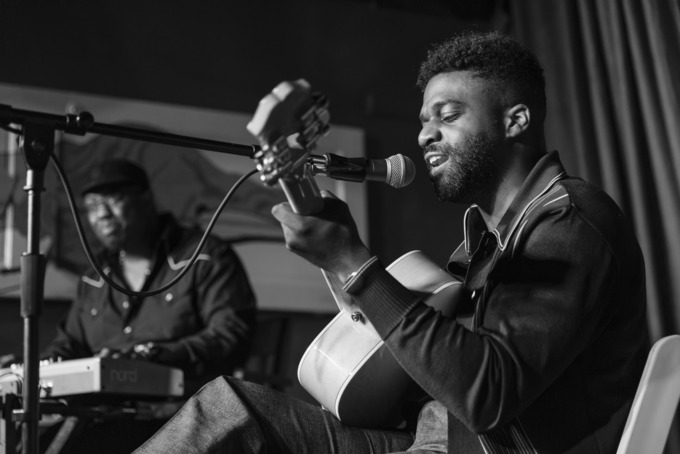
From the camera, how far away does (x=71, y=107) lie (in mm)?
3654

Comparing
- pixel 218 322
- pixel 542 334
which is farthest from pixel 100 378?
pixel 542 334

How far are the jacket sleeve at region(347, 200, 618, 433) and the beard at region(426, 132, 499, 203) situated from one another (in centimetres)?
29

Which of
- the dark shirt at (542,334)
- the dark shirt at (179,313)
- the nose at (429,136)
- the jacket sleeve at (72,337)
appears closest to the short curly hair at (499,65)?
the nose at (429,136)

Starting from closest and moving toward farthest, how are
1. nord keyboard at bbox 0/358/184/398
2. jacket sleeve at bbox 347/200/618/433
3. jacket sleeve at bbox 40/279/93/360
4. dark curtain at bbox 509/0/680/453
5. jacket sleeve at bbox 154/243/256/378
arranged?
1. jacket sleeve at bbox 347/200/618/433
2. nord keyboard at bbox 0/358/184/398
3. jacket sleeve at bbox 154/243/256/378
4. dark curtain at bbox 509/0/680/453
5. jacket sleeve at bbox 40/279/93/360

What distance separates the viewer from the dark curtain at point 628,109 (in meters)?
2.93

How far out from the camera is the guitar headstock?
1.09 m

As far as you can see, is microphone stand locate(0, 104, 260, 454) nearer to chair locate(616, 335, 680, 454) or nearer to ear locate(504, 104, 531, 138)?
ear locate(504, 104, 531, 138)

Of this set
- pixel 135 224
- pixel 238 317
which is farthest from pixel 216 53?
pixel 238 317

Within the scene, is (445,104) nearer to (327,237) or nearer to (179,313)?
(327,237)

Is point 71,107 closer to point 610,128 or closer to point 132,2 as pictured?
point 132,2

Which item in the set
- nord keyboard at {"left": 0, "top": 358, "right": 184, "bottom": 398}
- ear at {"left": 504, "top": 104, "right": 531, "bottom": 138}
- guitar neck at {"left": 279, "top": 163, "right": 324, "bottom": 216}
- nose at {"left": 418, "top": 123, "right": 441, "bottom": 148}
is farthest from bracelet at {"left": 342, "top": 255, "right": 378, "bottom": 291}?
nord keyboard at {"left": 0, "top": 358, "right": 184, "bottom": 398}

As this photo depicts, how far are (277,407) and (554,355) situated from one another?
54 cm

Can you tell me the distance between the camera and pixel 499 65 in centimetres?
169

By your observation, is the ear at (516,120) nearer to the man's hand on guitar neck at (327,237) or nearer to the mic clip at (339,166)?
the mic clip at (339,166)
